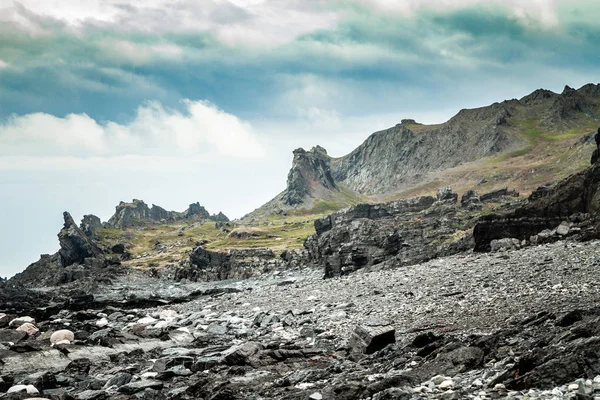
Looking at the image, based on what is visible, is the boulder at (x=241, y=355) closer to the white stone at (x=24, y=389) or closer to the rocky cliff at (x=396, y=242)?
the white stone at (x=24, y=389)

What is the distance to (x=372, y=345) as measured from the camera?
813 inches

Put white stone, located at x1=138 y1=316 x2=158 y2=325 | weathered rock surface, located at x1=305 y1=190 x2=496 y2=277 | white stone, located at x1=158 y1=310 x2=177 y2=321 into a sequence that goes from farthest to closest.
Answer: weathered rock surface, located at x1=305 y1=190 x2=496 y2=277 → white stone, located at x1=158 y1=310 x2=177 y2=321 → white stone, located at x1=138 y1=316 x2=158 y2=325

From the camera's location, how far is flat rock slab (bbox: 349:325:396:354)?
2061 cm

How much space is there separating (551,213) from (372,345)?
131 ft

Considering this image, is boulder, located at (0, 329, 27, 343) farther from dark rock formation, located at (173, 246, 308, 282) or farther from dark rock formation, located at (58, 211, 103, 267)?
dark rock formation, located at (58, 211, 103, 267)

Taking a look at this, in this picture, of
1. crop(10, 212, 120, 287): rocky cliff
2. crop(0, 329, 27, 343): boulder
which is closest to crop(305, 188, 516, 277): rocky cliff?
crop(0, 329, 27, 343): boulder

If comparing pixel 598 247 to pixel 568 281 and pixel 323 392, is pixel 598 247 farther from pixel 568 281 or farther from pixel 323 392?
pixel 323 392

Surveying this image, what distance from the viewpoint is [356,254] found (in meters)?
77.2

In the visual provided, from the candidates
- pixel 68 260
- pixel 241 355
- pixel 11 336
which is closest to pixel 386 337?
pixel 241 355

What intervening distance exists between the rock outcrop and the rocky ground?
33.8 ft

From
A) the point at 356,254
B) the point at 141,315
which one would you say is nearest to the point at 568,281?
the point at 141,315

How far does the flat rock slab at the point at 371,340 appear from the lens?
20.6 meters

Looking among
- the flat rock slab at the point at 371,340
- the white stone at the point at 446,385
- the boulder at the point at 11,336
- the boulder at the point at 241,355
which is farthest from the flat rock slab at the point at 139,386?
the boulder at the point at 11,336

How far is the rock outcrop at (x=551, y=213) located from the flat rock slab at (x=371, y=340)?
1261 inches
